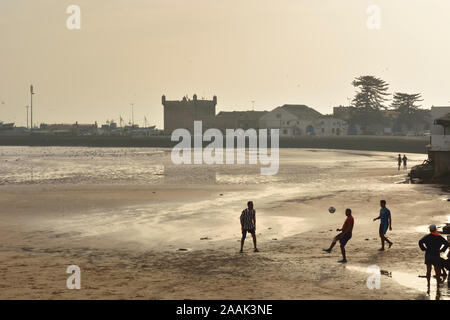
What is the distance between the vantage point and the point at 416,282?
1402 cm

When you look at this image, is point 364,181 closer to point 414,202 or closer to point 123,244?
point 414,202

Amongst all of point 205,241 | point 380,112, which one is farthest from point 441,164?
A: point 380,112

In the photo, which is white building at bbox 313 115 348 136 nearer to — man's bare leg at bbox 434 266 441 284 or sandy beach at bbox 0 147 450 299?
sandy beach at bbox 0 147 450 299

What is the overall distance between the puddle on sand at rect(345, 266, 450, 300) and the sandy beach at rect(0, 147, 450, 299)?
25 mm

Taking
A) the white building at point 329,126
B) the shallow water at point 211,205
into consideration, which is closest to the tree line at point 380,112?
the white building at point 329,126

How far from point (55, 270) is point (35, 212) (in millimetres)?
12635

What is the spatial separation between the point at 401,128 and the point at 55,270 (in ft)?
416

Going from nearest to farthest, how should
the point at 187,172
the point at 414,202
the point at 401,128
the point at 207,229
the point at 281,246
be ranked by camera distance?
Answer: the point at 281,246 < the point at 207,229 < the point at 414,202 < the point at 187,172 < the point at 401,128

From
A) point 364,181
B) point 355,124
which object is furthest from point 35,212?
point 355,124

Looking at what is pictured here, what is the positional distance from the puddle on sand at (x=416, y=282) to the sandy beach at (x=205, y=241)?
0.08ft
